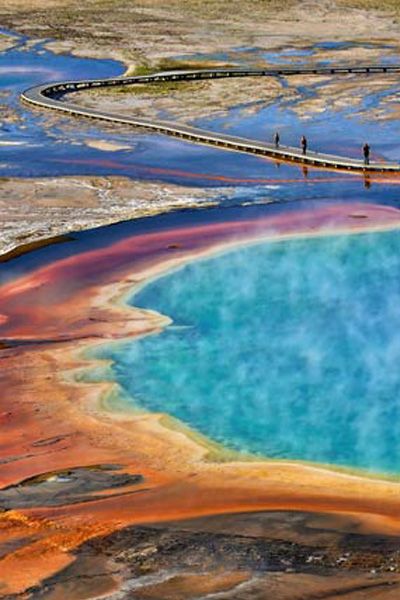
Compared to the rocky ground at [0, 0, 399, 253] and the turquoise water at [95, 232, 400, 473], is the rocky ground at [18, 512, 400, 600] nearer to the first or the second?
the turquoise water at [95, 232, 400, 473]

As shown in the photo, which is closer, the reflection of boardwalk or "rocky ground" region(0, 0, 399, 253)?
"rocky ground" region(0, 0, 399, 253)

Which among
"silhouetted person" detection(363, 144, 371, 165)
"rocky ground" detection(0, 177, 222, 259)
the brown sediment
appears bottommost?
the brown sediment

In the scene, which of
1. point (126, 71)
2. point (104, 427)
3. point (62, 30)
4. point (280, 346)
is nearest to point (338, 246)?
point (280, 346)

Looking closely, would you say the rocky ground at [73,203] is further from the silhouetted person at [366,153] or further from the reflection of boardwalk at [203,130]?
the silhouetted person at [366,153]

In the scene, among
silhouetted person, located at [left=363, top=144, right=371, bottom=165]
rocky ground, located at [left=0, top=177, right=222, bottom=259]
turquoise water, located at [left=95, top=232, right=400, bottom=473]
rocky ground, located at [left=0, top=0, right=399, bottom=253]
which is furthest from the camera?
silhouetted person, located at [left=363, top=144, right=371, bottom=165]

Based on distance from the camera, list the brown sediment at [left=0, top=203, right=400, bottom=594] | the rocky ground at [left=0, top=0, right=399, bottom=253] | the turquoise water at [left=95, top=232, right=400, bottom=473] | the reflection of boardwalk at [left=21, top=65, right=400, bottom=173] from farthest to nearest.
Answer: the reflection of boardwalk at [left=21, top=65, right=400, bottom=173]
the rocky ground at [left=0, top=0, right=399, bottom=253]
the turquoise water at [left=95, top=232, right=400, bottom=473]
the brown sediment at [left=0, top=203, right=400, bottom=594]

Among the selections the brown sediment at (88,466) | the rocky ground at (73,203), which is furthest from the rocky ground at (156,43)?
the brown sediment at (88,466)

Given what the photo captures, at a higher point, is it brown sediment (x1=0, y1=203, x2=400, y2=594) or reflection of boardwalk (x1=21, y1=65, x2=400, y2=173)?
reflection of boardwalk (x1=21, y1=65, x2=400, y2=173)

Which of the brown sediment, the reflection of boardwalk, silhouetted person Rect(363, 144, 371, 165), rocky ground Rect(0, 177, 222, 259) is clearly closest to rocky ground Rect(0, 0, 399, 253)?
rocky ground Rect(0, 177, 222, 259)
